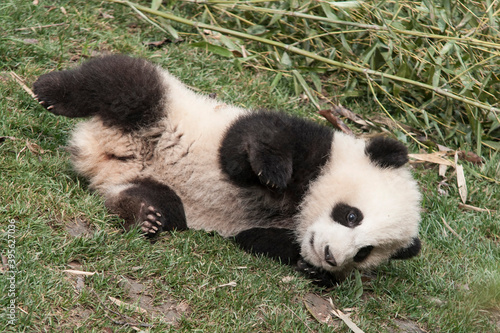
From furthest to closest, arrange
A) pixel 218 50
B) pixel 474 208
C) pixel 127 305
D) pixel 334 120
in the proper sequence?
pixel 218 50
pixel 334 120
pixel 474 208
pixel 127 305

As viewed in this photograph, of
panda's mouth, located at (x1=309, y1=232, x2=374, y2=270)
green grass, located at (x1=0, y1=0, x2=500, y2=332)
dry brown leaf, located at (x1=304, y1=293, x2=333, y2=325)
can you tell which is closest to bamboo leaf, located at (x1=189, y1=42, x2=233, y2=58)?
green grass, located at (x1=0, y1=0, x2=500, y2=332)

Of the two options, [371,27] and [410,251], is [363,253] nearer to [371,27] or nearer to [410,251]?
[410,251]

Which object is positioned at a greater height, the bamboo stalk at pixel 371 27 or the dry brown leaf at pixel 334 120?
the bamboo stalk at pixel 371 27

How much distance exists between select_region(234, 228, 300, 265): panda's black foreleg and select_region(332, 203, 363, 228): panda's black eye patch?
401 mm

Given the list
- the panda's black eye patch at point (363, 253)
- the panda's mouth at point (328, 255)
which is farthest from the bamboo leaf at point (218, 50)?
the panda's black eye patch at point (363, 253)

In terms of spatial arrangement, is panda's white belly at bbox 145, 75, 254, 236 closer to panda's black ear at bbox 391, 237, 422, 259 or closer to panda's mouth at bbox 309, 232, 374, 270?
panda's mouth at bbox 309, 232, 374, 270

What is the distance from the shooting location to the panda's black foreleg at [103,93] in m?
4.04

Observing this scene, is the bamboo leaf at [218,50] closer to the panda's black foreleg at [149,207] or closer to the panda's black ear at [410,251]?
the panda's black foreleg at [149,207]

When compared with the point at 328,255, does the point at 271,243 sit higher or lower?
lower

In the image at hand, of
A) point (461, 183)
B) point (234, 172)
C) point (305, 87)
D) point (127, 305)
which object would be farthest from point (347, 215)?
point (305, 87)

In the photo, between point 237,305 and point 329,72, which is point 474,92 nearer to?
point 329,72

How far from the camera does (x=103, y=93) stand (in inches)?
159

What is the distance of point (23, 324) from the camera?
2.78m

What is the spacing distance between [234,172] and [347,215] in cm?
81
